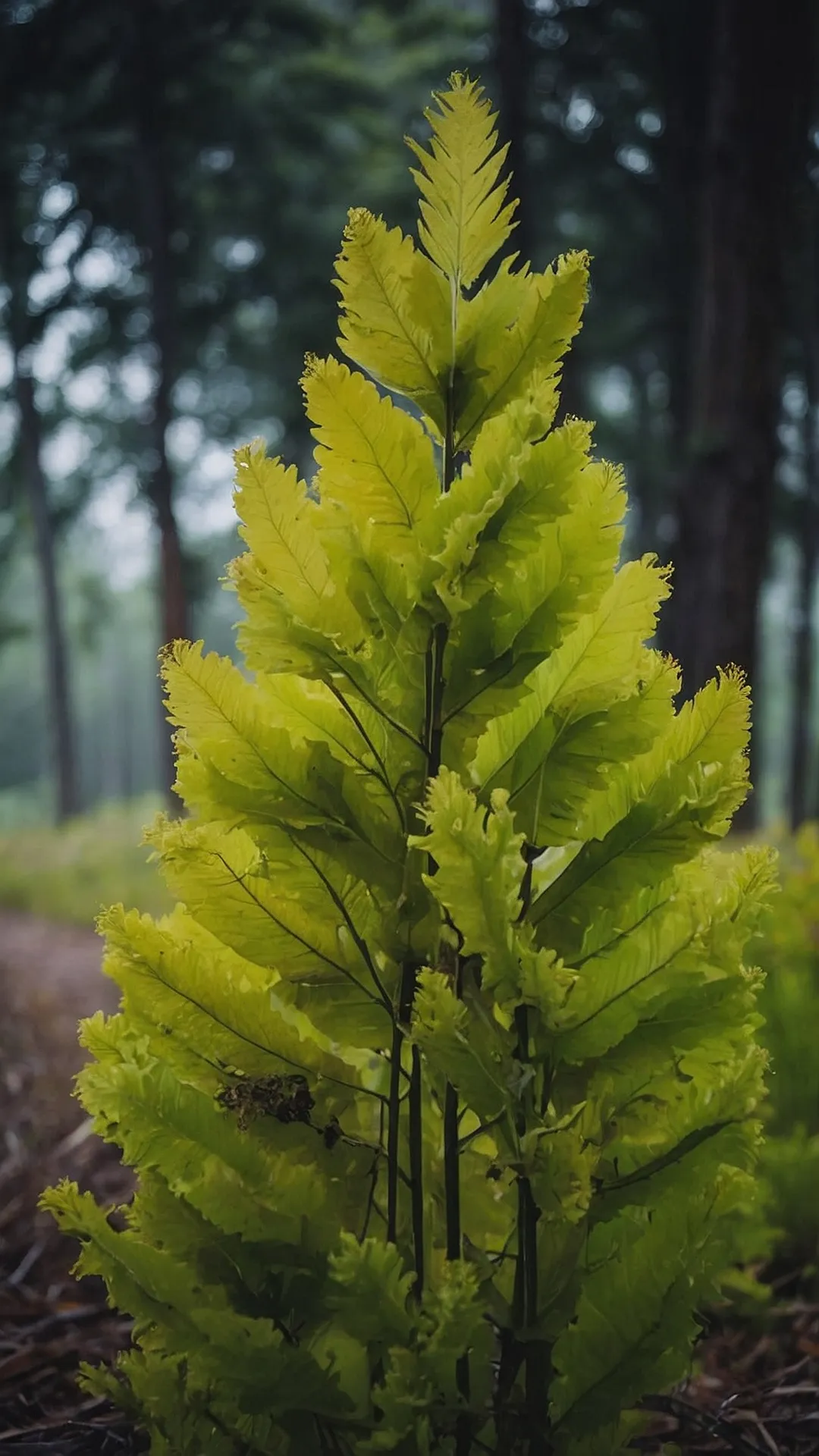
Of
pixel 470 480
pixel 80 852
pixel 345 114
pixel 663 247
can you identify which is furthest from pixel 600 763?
pixel 345 114

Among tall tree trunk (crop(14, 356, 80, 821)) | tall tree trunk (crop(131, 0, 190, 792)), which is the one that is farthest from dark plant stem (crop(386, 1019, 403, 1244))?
tall tree trunk (crop(14, 356, 80, 821))

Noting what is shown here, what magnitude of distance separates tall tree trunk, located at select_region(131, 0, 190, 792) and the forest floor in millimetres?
5577

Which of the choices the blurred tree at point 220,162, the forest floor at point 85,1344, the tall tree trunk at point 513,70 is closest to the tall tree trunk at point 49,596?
the blurred tree at point 220,162

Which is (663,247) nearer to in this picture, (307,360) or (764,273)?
(764,273)

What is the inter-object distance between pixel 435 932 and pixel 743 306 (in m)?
4.04

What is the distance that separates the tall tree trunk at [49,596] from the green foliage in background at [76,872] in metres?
1.40

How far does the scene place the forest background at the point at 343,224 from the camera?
14.1 feet

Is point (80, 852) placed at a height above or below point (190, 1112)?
above

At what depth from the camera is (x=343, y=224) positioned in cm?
848

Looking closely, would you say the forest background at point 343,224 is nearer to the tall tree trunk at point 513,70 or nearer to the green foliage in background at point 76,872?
the tall tree trunk at point 513,70

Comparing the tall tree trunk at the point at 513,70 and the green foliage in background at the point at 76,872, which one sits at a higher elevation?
the tall tree trunk at the point at 513,70

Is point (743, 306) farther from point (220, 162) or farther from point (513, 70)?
point (220, 162)

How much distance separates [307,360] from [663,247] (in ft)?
32.8

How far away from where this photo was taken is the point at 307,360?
87 cm
